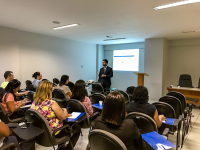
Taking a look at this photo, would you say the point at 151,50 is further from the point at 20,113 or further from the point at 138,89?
the point at 20,113

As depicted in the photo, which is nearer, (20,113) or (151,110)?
(151,110)

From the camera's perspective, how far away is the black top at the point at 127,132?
1293mm

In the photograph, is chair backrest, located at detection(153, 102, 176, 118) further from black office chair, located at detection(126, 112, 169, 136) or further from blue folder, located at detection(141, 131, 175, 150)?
blue folder, located at detection(141, 131, 175, 150)

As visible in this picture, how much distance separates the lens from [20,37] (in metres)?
5.59

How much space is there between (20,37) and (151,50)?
18.4 feet

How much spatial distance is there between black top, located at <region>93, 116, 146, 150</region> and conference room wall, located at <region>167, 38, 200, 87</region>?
6764 millimetres

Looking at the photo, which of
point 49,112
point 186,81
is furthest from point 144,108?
point 186,81

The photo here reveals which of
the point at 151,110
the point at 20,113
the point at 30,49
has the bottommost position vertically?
the point at 20,113

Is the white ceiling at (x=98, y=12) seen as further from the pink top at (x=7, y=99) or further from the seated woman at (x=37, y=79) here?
the pink top at (x=7, y=99)

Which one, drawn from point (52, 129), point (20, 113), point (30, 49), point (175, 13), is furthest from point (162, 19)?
point (30, 49)

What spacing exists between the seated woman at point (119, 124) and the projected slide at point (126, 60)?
7.07m

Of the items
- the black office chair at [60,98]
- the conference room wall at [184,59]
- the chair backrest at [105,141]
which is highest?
the conference room wall at [184,59]

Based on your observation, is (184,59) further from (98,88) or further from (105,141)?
(105,141)

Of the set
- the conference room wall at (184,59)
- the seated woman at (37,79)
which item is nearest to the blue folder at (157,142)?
the seated woman at (37,79)
